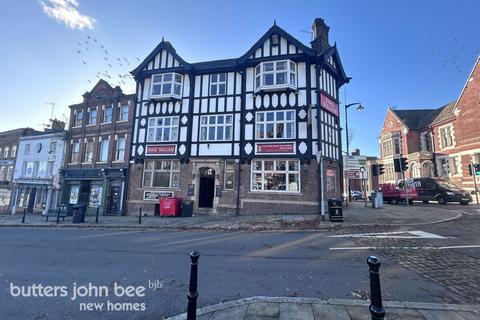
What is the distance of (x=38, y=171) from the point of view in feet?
87.1

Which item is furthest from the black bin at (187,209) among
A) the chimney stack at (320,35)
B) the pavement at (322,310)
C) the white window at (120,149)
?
the chimney stack at (320,35)

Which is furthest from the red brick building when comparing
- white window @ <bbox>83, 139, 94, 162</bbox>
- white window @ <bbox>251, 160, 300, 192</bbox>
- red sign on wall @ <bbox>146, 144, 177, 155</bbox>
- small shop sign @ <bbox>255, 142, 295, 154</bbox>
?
white window @ <bbox>83, 139, 94, 162</bbox>

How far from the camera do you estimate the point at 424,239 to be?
8.52 m

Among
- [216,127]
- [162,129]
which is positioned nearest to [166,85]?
[162,129]

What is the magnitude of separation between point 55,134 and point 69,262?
24677mm

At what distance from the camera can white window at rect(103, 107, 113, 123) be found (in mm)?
23094

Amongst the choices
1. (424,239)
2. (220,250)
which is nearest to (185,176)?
(220,250)

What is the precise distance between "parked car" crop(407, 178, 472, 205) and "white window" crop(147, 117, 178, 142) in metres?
21.7

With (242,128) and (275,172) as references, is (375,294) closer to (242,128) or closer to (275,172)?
(275,172)

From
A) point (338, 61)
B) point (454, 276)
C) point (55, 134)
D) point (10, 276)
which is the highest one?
point (338, 61)

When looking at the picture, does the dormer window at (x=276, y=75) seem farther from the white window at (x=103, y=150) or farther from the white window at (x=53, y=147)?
the white window at (x=53, y=147)

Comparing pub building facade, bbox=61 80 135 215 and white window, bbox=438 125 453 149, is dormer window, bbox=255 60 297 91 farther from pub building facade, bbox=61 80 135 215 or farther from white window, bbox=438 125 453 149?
white window, bbox=438 125 453 149

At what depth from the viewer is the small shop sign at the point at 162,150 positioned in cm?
1915

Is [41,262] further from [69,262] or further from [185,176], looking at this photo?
[185,176]
